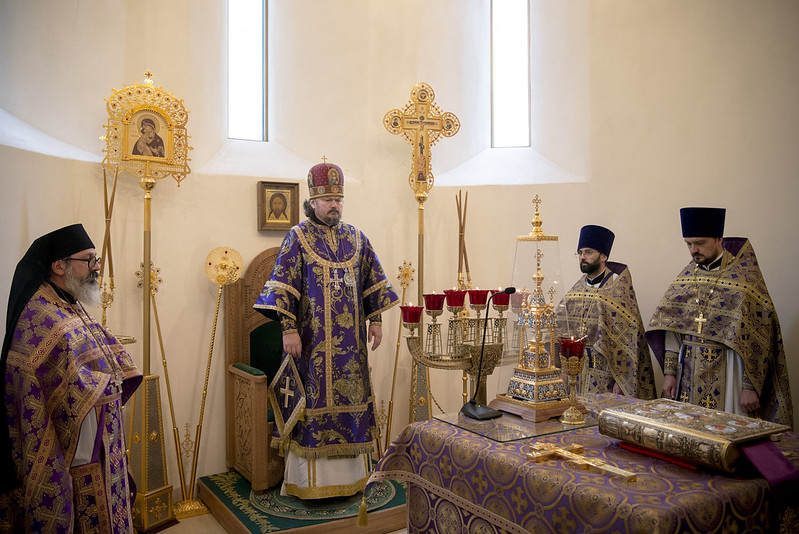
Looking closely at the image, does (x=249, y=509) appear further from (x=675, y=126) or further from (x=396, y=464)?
(x=675, y=126)

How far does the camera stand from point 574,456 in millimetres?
2129

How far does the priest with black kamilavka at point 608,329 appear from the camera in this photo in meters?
4.48

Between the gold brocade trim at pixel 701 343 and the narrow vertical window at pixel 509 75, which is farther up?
the narrow vertical window at pixel 509 75

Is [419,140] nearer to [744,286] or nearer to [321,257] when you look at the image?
[321,257]

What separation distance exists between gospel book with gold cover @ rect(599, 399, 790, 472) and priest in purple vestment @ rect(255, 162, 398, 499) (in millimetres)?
2223

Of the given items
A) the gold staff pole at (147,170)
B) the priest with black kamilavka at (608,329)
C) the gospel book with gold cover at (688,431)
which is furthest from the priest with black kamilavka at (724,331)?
the gold staff pole at (147,170)

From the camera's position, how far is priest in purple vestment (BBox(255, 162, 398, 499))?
4.12m

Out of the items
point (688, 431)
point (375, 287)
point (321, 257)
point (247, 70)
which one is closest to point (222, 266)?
point (321, 257)

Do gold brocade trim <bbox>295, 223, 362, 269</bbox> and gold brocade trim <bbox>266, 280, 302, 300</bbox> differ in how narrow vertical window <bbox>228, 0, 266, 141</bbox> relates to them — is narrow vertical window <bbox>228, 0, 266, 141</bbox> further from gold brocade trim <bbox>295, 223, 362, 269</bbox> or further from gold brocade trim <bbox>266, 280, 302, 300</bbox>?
gold brocade trim <bbox>266, 280, 302, 300</bbox>

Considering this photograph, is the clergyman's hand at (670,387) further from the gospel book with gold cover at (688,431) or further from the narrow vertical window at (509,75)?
the narrow vertical window at (509,75)

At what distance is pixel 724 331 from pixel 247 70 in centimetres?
435

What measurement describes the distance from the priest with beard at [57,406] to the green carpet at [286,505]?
967 mm

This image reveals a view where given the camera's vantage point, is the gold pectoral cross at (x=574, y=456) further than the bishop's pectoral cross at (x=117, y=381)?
No

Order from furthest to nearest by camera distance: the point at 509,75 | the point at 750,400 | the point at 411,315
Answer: the point at 509,75, the point at 750,400, the point at 411,315
